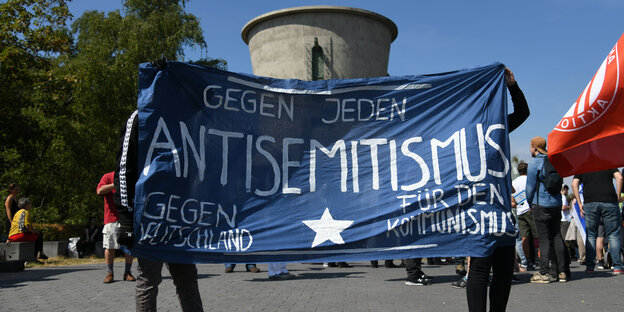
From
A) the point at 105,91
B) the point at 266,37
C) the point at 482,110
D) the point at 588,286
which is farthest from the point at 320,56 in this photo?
the point at 482,110

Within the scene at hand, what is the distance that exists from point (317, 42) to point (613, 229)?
16.3m

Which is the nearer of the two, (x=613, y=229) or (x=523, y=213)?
(x=613, y=229)

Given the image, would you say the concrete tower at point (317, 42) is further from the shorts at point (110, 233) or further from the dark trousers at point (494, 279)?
the dark trousers at point (494, 279)

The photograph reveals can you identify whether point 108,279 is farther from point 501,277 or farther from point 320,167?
point 501,277

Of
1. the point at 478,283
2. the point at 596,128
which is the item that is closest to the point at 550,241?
the point at 596,128

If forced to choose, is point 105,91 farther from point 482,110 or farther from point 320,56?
point 482,110

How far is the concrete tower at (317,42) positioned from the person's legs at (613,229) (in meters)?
15.6

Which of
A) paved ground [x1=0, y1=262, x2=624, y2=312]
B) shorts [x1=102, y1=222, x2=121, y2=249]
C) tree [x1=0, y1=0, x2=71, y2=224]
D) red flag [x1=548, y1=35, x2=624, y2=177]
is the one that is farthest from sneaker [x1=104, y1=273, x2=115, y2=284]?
tree [x1=0, y1=0, x2=71, y2=224]

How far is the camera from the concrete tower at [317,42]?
23.5 m

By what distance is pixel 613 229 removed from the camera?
362 inches

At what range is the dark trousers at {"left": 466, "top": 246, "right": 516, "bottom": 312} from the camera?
13.6 ft

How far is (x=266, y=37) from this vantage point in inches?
958

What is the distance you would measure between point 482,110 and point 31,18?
21957 mm

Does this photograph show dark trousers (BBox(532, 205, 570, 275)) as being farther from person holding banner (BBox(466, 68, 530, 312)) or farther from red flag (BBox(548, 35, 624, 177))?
person holding banner (BBox(466, 68, 530, 312))
